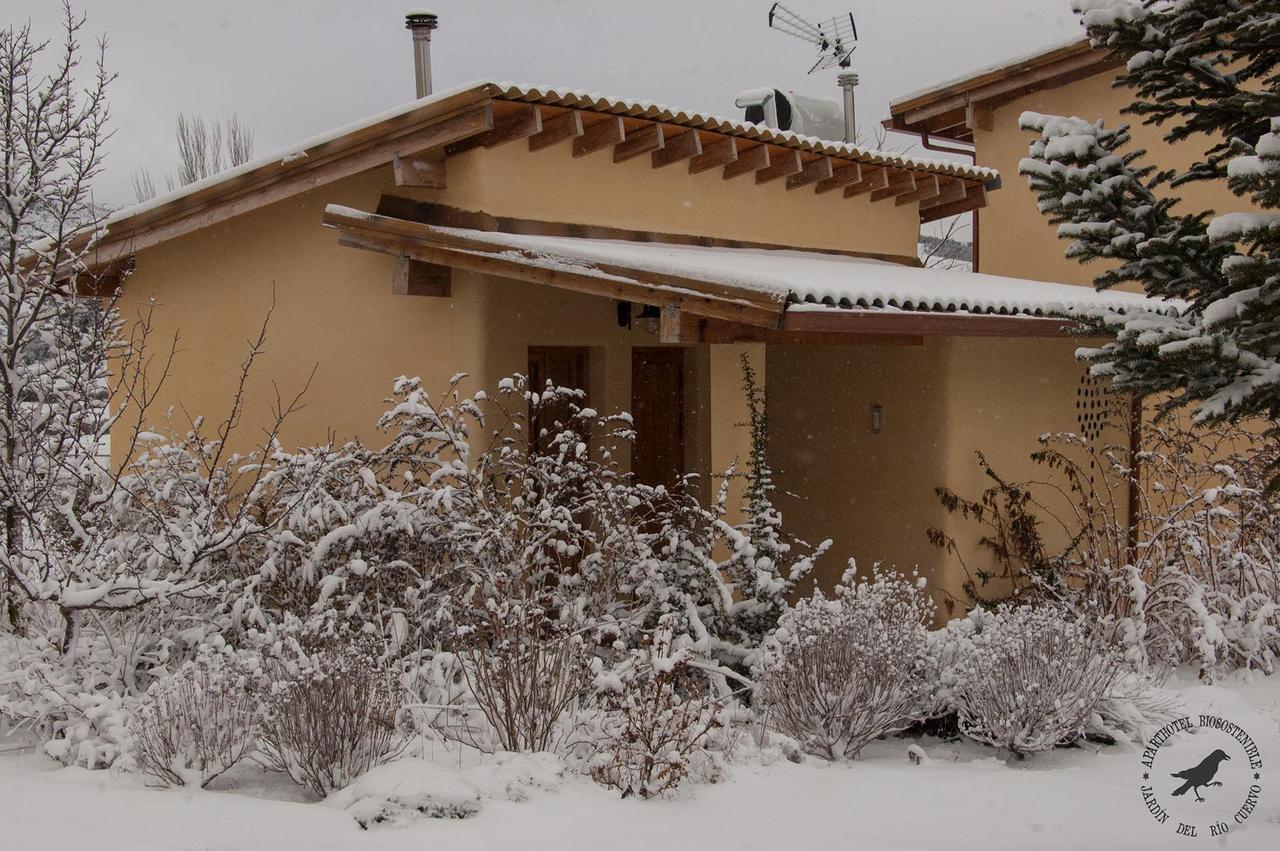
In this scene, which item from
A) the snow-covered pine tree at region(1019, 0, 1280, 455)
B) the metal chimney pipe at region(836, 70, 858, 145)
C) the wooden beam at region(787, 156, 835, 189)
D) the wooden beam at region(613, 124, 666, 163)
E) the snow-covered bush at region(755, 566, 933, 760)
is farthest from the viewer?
the metal chimney pipe at region(836, 70, 858, 145)

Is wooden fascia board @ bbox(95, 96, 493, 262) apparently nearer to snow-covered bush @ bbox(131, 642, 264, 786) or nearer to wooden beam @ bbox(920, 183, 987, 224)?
snow-covered bush @ bbox(131, 642, 264, 786)

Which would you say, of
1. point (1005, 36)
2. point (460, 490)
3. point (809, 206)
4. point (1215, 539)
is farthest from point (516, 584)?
point (1005, 36)

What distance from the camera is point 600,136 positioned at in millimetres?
9453

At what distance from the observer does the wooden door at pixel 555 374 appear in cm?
985

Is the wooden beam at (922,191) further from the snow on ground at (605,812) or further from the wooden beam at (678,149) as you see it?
the snow on ground at (605,812)

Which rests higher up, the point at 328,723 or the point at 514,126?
the point at 514,126

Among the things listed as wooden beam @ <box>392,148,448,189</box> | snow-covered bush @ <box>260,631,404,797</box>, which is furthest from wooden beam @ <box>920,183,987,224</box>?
snow-covered bush @ <box>260,631,404,797</box>

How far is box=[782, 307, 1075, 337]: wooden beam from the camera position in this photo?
285 inches

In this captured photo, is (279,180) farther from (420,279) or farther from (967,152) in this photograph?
(967,152)

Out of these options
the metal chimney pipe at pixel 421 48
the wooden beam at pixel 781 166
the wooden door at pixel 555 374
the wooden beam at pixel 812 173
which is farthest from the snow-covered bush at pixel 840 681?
the metal chimney pipe at pixel 421 48

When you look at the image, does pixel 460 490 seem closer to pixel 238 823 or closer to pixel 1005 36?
pixel 238 823

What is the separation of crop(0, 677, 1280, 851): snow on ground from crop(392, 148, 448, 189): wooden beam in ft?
15.5

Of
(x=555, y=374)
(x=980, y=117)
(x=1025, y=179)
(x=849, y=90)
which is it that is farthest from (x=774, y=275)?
(x=980, y=117)

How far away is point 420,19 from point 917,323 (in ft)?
19.9
